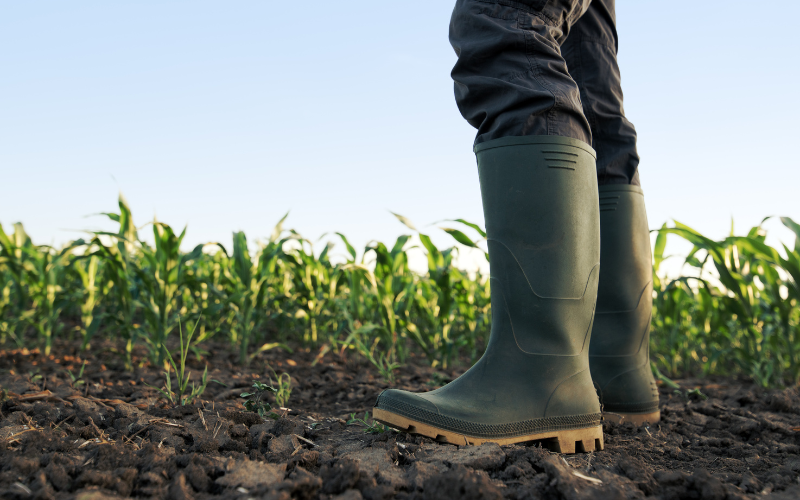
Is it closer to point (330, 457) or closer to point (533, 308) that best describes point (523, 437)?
point (533, 308)

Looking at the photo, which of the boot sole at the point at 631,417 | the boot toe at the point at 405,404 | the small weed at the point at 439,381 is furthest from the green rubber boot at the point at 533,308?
the small weed at the point at 439,381

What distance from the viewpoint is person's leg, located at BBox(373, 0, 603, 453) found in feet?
3.24

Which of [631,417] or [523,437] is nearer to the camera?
[523,437]

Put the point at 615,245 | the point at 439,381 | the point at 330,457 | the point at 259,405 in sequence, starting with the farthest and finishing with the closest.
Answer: the point at 439,381, the point at 615,245, the point at 259,405, the point at 330,457

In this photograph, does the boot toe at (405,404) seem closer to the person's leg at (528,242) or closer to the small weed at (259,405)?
the person's leg at (528,242)

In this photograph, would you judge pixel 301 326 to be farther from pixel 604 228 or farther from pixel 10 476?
pixel 10 476

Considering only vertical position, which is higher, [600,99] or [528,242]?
[600,99]

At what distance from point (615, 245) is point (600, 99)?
421 millimetres

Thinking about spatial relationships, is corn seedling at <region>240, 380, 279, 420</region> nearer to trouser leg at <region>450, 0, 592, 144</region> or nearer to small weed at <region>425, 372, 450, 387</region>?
small weed at <region>425, 372, 450, 387</region>

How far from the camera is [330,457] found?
0.89m

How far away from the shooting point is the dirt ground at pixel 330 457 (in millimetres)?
709

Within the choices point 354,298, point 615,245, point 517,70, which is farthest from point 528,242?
point 354,298

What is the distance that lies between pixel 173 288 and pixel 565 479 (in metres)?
1.82

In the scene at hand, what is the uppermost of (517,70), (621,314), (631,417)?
(517,70)
